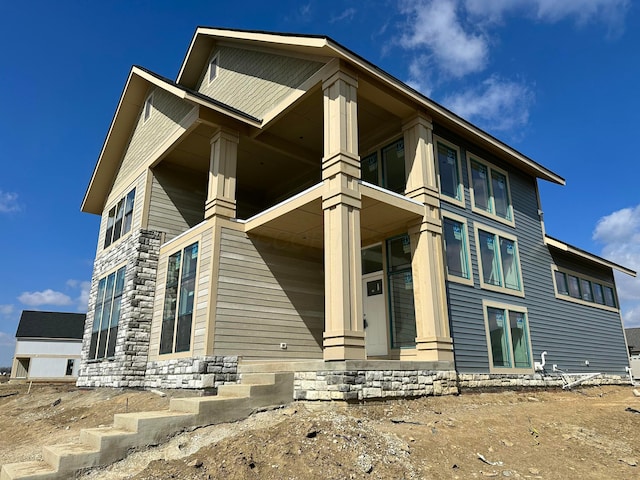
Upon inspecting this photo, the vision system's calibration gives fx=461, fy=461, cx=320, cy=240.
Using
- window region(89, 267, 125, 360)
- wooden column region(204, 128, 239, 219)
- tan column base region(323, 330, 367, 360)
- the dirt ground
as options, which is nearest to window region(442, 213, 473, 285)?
the dirt ground

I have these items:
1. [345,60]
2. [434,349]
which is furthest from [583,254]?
[345,60]

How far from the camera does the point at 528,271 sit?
43.7 ft

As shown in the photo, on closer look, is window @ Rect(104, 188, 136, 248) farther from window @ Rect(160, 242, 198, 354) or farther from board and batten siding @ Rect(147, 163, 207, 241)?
window @ Rect(160, 242, 198, 354)

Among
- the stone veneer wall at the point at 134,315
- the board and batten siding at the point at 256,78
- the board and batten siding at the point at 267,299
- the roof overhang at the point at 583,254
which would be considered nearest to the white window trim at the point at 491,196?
the roof overhang at the point at 583,254

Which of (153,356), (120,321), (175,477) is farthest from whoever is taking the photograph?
(120,321)

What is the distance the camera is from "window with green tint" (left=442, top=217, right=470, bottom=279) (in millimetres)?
10828

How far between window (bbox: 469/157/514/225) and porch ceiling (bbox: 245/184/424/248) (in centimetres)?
279

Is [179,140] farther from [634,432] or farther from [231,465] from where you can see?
[634,432]

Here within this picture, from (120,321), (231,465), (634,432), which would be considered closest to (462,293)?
(634,432)

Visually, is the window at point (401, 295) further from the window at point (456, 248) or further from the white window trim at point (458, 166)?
the white window trim at point (458, 166)

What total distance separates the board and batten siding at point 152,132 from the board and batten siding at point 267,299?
13.1 ft

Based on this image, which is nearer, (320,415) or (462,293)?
(320,415)

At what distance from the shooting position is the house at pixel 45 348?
3647 cm

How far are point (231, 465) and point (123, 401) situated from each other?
6706 mm
